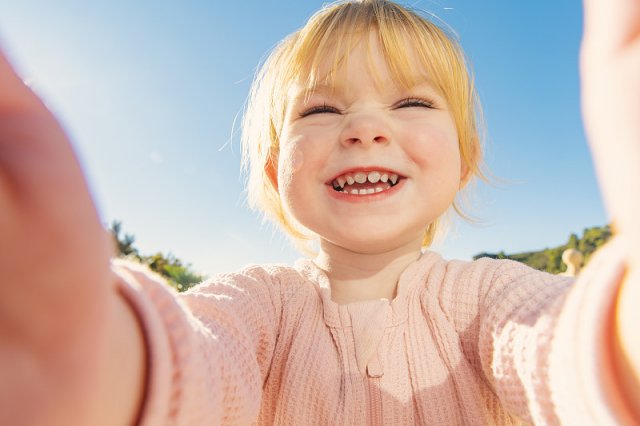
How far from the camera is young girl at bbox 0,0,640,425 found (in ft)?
1.02

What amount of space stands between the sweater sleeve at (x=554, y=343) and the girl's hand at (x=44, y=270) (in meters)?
0.47

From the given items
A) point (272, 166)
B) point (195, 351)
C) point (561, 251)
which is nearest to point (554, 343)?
point (195, 351)

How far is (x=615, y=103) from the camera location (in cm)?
34

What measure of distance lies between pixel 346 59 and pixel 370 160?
0.31 m

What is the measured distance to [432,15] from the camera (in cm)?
165

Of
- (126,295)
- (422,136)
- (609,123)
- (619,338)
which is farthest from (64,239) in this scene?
(422,136)

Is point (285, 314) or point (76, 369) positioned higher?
point (285, 314)

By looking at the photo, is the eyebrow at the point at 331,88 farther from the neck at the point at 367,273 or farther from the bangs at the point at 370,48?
the neck at the point at 367,273

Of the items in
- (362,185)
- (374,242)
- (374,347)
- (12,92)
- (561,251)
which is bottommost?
(12,92)

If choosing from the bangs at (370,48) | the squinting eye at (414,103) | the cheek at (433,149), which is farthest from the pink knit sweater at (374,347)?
the bangs at (370,48)

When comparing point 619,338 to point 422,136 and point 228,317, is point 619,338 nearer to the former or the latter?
point 228,317

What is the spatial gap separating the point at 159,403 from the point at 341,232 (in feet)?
2.46

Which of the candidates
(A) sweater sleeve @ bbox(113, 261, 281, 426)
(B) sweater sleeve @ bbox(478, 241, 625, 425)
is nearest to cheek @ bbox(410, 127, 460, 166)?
(B) sweater sleeve @ bbox(478, 241, 625, 425)

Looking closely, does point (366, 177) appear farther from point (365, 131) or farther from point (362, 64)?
point (362, 64)
